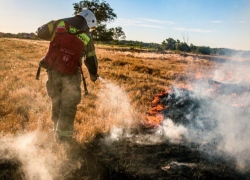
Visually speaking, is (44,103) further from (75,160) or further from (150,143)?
(150,143)

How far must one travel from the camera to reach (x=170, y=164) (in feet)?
10.2

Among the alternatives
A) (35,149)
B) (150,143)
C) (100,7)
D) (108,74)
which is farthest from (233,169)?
(100,7)

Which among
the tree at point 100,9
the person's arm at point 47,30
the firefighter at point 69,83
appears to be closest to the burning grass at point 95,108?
the firefighter at point 69,83

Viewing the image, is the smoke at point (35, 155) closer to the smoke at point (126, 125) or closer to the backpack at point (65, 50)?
the smoke at point (126, 125)

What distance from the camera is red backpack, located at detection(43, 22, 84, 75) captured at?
8.66 ft

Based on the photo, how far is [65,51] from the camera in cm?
265

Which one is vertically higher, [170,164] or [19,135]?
[19,135]

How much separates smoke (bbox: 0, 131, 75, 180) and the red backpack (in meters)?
1.29

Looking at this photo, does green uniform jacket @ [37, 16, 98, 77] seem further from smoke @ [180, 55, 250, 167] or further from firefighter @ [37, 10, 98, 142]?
smoke @ [180, 55, 250, 167]

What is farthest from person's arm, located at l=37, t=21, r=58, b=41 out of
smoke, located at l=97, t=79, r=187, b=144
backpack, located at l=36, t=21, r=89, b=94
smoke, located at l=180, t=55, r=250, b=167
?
smoke, located at l=180, t=55, r=250, b=167

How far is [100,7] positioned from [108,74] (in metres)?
29.3

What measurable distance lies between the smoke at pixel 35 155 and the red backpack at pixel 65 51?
129 cm

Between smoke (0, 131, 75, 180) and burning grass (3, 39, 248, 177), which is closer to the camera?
smoke (0, 131, 75, 180)

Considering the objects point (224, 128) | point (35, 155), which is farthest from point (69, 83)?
point (224, 128)
